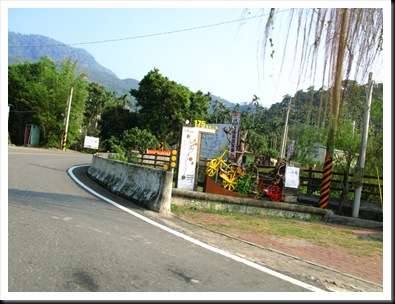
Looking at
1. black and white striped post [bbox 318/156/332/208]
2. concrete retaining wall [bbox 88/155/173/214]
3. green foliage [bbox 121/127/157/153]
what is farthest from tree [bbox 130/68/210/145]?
concrete retaining wall [bbox 88/155/173/214]

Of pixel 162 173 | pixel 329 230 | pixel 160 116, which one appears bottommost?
pixel 329 230

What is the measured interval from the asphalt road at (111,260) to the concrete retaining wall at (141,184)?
1787mm

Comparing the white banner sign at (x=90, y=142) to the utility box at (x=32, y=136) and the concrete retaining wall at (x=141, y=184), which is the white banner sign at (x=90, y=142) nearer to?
the utility box at (x=32, y=136)

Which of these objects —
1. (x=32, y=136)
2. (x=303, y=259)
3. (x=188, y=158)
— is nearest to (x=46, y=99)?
(x=32, y=136)

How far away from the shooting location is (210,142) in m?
25.1

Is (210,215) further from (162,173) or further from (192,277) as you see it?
(192,277)

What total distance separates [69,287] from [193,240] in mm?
3120

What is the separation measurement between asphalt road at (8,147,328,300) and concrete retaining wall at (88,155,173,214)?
179 centimetres

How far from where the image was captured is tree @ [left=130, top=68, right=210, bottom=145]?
43.9 meters

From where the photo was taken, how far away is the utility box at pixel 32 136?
44.1 metres

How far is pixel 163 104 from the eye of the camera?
43.8 m

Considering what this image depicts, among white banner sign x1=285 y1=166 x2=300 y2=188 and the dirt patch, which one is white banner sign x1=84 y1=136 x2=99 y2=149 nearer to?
A: white banner sign x1=285 y1=166 x2=300 y2=188

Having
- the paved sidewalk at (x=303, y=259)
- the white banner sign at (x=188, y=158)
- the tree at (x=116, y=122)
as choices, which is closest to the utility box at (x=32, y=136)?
the tree at (x=116, y=122)

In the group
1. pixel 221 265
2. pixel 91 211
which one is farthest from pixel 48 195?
pixel 221 265
